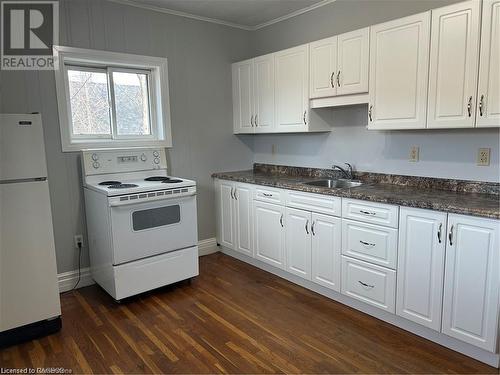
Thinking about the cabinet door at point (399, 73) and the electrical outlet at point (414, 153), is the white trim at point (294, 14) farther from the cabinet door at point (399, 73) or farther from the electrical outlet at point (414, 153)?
the electrical outlet at point (414, 153)

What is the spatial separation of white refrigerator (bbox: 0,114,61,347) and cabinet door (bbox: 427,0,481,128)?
2.61 metres

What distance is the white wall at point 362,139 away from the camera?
8.36ft

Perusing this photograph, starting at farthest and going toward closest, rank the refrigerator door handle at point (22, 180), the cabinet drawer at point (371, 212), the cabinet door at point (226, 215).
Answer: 1. the cabinet door at point (226, 215)
2. the cabinet drawer at point (371, 212)
3. the refrigerator door handle at point (22, 180)

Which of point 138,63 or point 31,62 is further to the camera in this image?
point 138,63

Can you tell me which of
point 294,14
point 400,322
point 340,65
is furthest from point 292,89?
point 400,322

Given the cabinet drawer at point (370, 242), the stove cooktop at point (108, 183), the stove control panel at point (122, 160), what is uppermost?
the stove control panel at point (122, 160)

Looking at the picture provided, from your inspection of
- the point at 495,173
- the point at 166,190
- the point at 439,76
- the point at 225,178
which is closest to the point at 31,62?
the point at 166,190

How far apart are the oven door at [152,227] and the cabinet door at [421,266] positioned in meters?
1.77

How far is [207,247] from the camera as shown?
4125 millimetres

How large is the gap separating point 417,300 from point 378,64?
1681mm

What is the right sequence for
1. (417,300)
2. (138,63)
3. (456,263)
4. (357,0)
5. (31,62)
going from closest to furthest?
1. (456,263)
2. (417,300)
3. (31,62)
4. (357,0)
5. (138,63)

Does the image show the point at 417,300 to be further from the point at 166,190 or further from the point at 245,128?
the point at 245,128

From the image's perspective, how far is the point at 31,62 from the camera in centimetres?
292

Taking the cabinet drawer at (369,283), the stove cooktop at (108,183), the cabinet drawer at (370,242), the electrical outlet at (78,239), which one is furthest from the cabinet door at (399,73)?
the electrical outlet at (78,239)
